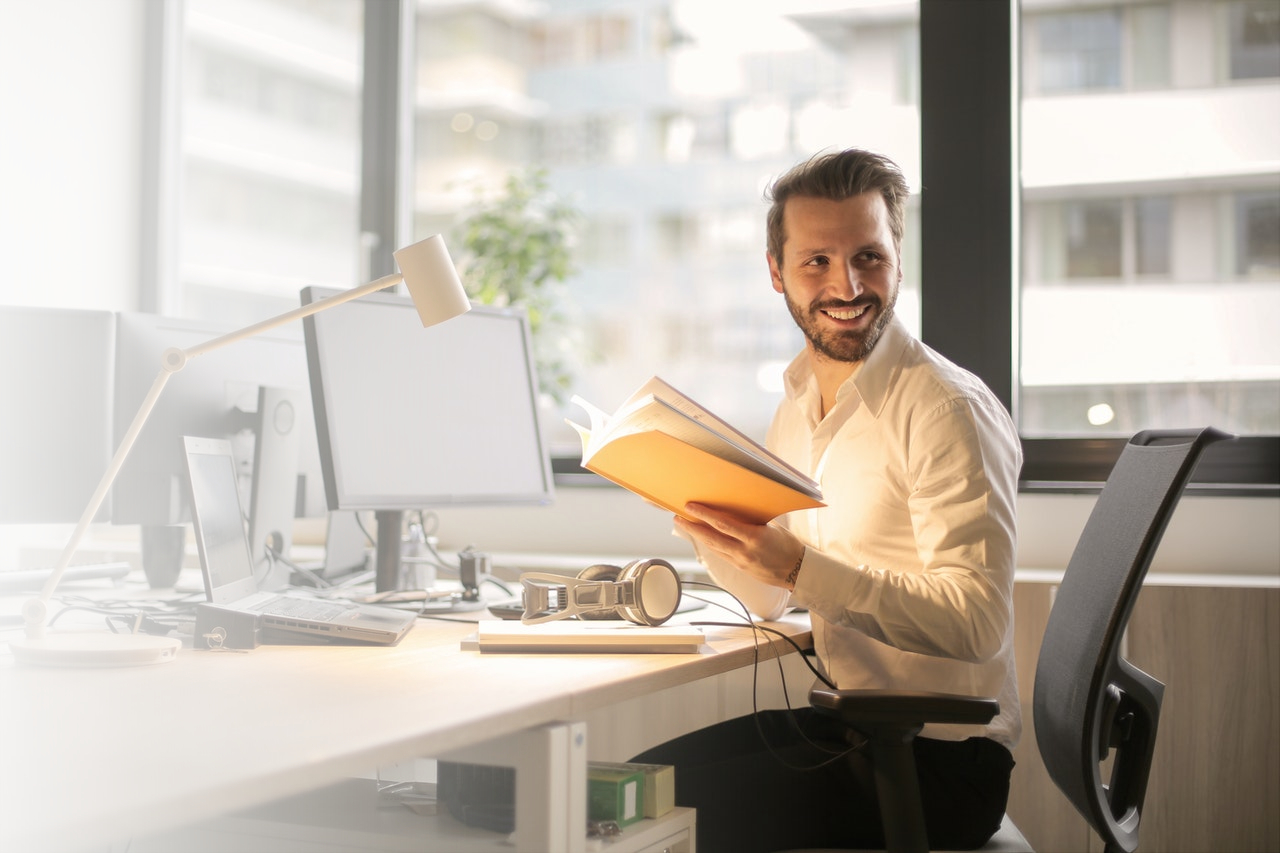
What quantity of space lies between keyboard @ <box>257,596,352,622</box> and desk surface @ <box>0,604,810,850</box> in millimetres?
63

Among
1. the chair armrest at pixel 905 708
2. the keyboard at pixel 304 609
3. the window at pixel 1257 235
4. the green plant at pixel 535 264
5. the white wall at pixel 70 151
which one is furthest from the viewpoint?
the white wall at pixel 70 151

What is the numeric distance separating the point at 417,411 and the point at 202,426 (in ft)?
1.49

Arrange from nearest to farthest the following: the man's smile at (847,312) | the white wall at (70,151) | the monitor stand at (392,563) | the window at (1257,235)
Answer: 1. the man's smile at (847,312)
2. the monitor stand at (392,563)
3. the window at (1257,235)
4. the white wall at (70,151)

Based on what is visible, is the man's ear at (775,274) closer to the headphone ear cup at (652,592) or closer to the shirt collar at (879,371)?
the shirt collar at (879,371)

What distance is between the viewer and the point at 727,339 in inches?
119

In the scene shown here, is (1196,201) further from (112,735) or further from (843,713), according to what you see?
(112,735)

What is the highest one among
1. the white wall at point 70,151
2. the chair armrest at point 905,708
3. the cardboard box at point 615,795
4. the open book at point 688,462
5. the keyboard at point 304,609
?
the white wall at point 70,151

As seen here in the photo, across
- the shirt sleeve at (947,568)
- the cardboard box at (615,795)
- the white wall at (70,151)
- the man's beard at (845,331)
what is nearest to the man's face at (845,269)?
the man's beard at (845,331)

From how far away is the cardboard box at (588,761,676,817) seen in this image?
4.53 feet

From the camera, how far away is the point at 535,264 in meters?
3.21

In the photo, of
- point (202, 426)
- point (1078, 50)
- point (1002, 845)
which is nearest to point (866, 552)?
point (1002, 845)

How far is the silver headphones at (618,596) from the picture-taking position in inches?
63.2

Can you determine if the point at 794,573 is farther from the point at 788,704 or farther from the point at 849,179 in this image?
the point at 849,179

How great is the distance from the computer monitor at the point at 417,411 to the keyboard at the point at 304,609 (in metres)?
0.17
